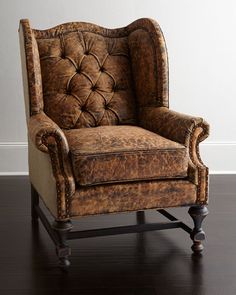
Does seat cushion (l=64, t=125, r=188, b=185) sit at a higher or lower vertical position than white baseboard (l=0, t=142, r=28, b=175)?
higher

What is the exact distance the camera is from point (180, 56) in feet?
11.9

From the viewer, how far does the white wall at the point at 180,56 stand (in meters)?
3.51

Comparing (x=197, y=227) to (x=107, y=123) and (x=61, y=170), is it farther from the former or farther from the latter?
(x=107, y=123)

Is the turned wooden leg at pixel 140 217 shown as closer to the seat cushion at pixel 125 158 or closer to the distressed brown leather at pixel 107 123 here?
the distressed brown leather at pixel 107 123

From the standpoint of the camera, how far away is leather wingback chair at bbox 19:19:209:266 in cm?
203

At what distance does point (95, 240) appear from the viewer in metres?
2.40

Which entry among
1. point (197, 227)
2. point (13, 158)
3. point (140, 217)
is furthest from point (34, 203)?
point (13, 158)

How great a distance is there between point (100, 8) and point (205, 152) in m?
1.29

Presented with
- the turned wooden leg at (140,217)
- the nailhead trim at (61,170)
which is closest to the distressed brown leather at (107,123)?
the nailhead trim at (61,170)

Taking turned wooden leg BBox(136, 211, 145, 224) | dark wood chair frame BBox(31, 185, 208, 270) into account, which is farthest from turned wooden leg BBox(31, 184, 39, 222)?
turned wooden leg BBox(136, 211, 145, 224)

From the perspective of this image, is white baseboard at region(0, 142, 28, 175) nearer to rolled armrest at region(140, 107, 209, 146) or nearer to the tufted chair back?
the tufted chair back

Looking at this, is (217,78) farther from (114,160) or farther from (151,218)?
(114,160)

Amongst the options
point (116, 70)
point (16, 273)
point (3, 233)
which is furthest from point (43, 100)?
point (16, 273)

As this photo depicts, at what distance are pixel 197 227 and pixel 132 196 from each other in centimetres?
36
